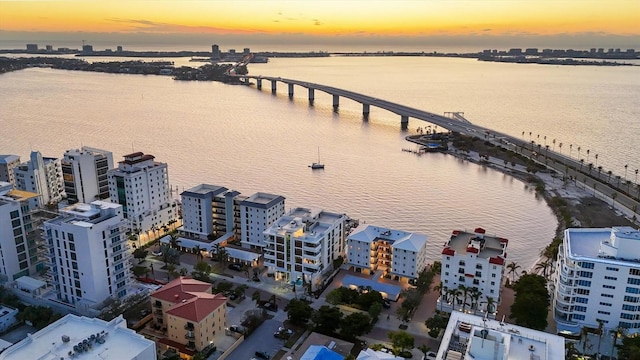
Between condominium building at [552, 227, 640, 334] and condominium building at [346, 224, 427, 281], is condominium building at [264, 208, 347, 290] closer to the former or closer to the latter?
condominium building at [346, 224, 427, 281]

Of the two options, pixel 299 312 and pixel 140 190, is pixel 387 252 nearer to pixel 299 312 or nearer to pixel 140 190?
pixel 299 312

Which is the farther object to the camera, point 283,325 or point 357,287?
point 357,287

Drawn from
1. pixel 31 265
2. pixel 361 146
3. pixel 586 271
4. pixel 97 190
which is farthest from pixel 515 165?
pixel 31 265

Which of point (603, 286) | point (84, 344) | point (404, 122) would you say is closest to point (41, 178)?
point (84, 344)

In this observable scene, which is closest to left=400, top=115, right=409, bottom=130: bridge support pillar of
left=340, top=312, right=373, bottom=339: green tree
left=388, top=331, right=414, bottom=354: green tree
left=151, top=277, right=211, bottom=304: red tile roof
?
left=340, top=312, right=373, bottom=339: green tree

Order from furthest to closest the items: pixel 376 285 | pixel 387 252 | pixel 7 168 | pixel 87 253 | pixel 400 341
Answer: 1. pixel 7 168
2. pixel 387 252
3. pixel 376 285
4. pixel 87 253
5. pixel 400 341

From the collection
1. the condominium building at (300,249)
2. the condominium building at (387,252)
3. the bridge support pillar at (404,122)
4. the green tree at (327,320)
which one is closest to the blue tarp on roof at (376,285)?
the condominium building at (387,252)

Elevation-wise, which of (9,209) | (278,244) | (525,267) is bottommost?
(525,267)

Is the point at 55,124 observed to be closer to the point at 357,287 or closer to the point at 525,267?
the point at 357,287
